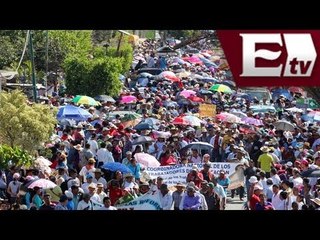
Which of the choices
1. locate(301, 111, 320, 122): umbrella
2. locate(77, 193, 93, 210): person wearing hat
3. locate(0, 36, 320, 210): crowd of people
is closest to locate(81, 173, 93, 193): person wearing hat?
locate(0, 36, 320, 210): crowd of people

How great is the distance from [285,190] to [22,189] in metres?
3.84

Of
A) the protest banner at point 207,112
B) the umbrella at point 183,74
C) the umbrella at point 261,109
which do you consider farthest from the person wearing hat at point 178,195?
the umbrella at point 183,74

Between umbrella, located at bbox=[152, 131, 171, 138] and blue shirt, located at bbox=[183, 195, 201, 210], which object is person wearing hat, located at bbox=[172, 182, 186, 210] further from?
umbrella, located at bbox=[152, 131, 171, 138]

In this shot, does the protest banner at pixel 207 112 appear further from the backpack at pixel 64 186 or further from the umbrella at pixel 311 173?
the backpack at pixel 64 186

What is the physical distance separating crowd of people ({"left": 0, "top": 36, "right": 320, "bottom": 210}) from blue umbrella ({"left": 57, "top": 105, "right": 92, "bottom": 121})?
0.20 m

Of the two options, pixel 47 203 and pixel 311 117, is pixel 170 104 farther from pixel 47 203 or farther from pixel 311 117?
pixel 47 203

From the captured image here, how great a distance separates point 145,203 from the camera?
16.2m

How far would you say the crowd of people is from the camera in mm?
16438

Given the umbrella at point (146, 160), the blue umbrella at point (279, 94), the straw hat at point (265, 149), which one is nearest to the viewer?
the umbrella at point (146, 160)

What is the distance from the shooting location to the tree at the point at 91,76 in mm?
34703

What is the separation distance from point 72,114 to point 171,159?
19.0ft

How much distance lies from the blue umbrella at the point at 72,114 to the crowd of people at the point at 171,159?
0.20m
